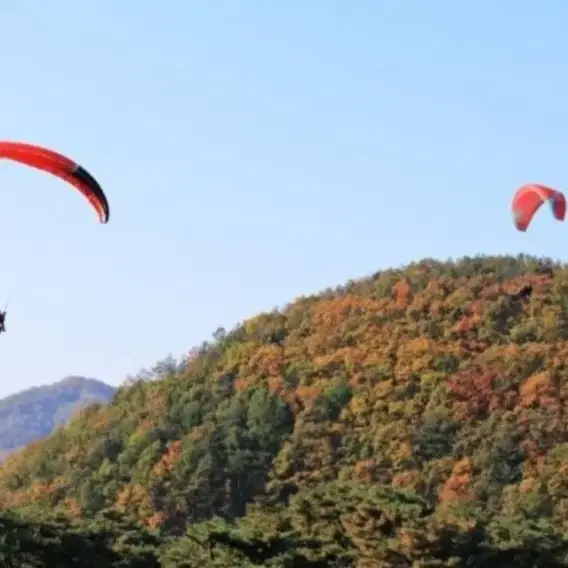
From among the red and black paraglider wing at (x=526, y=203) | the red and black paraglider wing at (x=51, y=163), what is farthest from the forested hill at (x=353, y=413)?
the red and black paraglider wing at (x=51, y=163)

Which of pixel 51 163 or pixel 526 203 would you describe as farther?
pixel 526 203

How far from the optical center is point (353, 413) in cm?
7162

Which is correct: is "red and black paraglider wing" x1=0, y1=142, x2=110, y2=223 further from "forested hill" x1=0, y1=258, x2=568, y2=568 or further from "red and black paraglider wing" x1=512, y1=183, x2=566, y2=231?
"forested hill" x1=0, y1=258, x2=568, y2=568

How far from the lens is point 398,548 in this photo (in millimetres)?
33562

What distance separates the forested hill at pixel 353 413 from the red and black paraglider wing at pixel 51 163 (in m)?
32.3

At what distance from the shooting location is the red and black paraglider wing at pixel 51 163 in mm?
18891

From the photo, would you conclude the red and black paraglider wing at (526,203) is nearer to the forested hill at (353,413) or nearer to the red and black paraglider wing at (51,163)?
the red and black paraglider wing at (51,163)

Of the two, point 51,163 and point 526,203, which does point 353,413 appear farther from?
point 51,163

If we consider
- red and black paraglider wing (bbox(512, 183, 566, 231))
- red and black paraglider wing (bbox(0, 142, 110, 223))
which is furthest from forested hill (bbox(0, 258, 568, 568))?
red and black paraglider wing (bbox(0, 142, 110, 223))

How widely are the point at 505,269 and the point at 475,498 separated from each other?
2953cm

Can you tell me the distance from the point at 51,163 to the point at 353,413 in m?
53.7

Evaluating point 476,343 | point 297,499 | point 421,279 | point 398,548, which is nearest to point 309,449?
point 476,343

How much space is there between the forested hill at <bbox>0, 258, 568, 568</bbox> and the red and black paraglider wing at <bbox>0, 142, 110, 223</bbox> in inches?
1272

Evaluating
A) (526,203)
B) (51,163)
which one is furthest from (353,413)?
(51,163)
